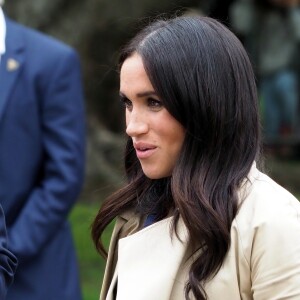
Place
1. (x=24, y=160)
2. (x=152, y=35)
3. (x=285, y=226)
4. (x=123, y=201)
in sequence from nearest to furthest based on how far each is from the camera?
1. (x=285, y=226)
2. (x=152, y=35)
3. (x=123, y=201)
4. (x=24, y=160)

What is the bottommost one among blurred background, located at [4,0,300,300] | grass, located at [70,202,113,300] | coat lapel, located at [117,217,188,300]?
grass, located at [70,202,113,300]

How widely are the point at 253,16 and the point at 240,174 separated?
317 inches

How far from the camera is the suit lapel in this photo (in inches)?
219

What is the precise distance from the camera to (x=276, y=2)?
11070 mm

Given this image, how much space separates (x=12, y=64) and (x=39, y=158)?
0.40 m

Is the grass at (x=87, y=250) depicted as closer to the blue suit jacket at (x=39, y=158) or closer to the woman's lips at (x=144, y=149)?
the blue suit jacket at (x=39, y=158)

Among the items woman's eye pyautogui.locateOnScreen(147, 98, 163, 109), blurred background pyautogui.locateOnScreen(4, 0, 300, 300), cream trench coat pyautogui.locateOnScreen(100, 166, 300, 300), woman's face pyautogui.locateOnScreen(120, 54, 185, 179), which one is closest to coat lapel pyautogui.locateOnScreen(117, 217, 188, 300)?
cream trench coat pyautogui.locateOnScreen(100, 166, 300, 300)

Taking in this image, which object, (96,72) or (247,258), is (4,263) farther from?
(96,72)

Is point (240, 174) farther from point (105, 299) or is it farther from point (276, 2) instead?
point (276, 2)

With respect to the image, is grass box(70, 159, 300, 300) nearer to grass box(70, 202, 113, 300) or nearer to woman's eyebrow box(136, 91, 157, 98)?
grass box(70, 202, 113, 300)

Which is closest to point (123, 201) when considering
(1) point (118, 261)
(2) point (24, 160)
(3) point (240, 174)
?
(1) point (118, 261)

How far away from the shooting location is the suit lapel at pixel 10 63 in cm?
556

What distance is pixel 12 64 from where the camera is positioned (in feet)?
18.5

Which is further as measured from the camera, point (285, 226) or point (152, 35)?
point (152, 35)
